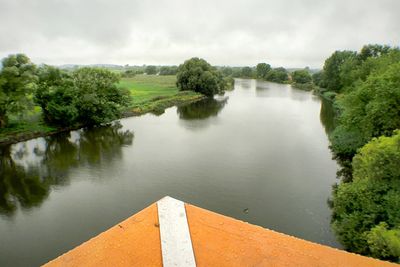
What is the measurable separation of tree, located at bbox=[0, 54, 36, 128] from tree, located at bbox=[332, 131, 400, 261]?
25844mm

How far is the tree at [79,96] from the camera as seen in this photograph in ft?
89.2

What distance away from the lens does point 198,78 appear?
54750mm

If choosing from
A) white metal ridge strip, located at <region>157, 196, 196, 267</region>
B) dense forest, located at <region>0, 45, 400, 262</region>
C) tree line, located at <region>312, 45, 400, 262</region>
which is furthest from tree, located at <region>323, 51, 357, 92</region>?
white metal ridge strip, located at <region>157, 196, 196, 267</region>

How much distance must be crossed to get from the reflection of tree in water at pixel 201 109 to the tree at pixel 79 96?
9413mm

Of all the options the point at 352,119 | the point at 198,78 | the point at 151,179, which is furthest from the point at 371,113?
the point at 198,78

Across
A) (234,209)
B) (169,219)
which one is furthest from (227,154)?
(169,219)

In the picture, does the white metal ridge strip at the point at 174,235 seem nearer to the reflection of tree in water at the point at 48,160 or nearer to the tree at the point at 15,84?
the reflection of tree in water at the point at 48,160

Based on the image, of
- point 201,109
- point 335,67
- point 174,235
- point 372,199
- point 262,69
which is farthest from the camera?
point 262,69

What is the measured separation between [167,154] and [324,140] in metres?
15.0

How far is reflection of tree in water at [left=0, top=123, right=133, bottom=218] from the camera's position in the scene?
52.0ft

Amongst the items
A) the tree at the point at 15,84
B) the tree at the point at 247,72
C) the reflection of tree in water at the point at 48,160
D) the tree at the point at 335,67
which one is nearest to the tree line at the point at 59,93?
the tree at the point at 15,84

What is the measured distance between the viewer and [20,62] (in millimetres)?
24422

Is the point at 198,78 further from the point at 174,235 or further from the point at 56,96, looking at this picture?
the point at 174,235

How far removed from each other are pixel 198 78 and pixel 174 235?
50914 mm
